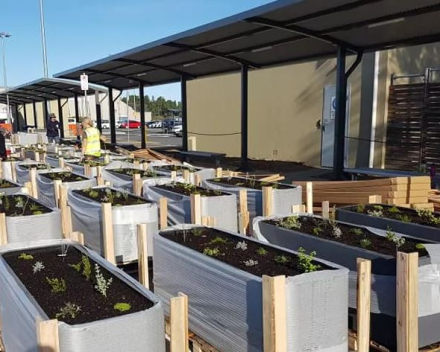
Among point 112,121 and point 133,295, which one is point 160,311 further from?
point 112,121

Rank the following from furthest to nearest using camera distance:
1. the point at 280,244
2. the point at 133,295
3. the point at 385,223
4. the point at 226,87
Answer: the point at 226,87, the point at 385,223, the point at 280,244, the point at 133,295

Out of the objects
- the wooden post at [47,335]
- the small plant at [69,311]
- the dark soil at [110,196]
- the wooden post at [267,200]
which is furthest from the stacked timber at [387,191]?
the wooden post at [47,335]

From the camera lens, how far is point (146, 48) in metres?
12.1

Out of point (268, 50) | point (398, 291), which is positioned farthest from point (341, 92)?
point (398, 291)

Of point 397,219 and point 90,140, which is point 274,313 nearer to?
point 397,219

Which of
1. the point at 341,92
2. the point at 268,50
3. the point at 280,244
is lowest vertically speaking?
the point at 280,244

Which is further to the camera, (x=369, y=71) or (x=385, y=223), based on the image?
(x=369, y=71)

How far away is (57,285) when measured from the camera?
3.27m

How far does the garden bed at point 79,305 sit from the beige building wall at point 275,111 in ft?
41.2

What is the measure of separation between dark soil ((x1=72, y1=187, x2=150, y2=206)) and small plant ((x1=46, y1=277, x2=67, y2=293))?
2413 millimetres

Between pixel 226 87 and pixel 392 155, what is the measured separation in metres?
9.33

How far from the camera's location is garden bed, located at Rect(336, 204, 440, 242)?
5023mm

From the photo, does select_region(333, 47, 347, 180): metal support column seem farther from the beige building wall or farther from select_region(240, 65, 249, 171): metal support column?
the beige building wall

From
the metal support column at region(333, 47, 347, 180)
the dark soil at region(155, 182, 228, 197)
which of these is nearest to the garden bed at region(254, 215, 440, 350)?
the dark soil at region(155, 182, 228, 197)
